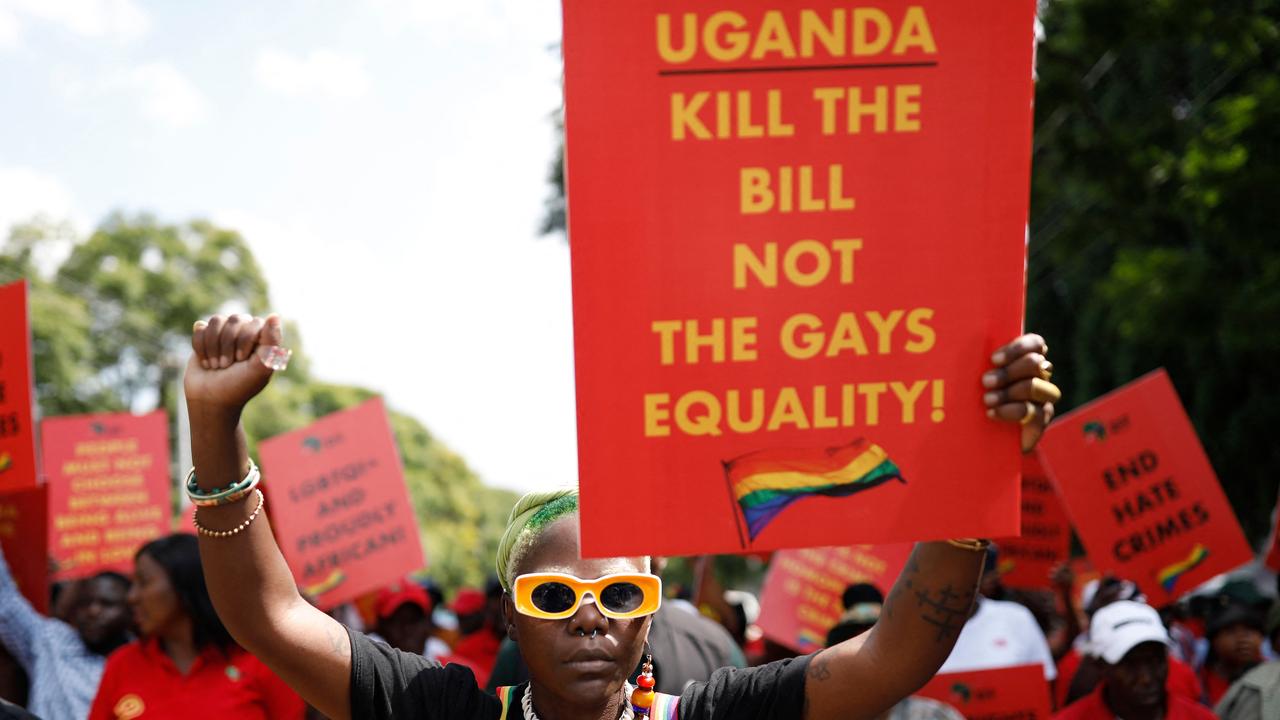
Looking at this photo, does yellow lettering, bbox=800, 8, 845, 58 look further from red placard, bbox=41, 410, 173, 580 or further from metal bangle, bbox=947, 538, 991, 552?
red placard, bbox=41, 410, 173, 580

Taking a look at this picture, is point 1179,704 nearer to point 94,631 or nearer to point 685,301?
point 685,301

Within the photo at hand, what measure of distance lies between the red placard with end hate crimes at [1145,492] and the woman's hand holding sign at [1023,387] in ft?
14.8

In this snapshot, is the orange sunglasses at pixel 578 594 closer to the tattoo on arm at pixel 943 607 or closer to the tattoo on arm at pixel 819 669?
the tattoo on arm at pixel 819 669

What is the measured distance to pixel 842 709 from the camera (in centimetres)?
242

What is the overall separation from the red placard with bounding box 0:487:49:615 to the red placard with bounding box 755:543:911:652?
3413mm

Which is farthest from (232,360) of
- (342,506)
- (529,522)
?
(342,506)

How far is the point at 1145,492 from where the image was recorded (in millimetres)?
6695

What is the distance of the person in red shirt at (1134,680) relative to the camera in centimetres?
479

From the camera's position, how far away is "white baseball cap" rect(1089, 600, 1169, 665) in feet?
15.8

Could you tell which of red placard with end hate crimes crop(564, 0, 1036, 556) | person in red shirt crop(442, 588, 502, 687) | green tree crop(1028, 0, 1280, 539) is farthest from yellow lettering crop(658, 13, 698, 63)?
green tree crop(1028, 0, 1280, 539)

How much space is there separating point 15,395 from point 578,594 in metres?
3.55

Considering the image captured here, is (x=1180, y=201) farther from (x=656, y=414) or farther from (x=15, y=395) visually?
(x=656, y=414)

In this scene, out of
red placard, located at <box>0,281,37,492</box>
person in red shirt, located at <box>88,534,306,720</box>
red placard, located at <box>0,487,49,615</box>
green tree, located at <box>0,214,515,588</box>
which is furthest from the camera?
green tree, located at <box>0,214,515,588</box>

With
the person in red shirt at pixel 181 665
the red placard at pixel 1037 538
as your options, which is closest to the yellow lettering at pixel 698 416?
the person in red shirt at pixel 181 665
